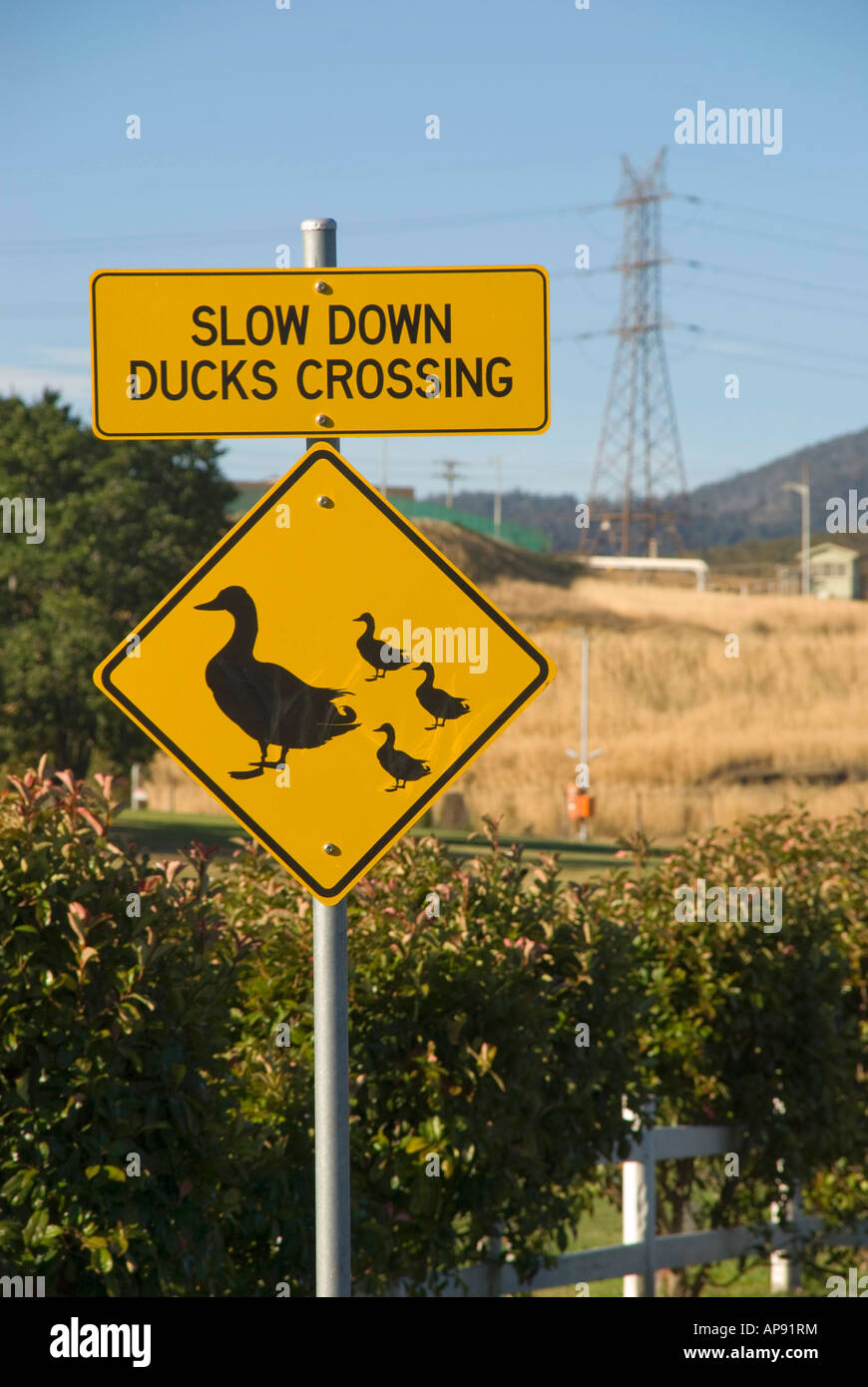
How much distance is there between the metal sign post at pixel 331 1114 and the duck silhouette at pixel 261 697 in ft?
1.27

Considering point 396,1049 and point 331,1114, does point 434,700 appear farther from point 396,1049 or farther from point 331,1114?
point 396,1049

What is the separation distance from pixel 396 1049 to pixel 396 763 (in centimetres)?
196

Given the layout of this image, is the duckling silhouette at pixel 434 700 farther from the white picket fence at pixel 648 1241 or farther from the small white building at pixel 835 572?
the small white building at pixel 835 572

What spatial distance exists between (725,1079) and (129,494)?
3122cm

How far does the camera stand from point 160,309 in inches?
125

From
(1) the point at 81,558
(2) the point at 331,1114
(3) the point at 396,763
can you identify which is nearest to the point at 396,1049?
(2) the point at 331,1114

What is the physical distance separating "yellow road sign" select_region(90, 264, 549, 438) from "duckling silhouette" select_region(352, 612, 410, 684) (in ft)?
1.48

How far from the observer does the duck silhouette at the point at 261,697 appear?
298 centimetres

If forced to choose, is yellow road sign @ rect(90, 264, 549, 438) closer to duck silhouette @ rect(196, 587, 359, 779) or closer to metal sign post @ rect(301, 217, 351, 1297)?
duck silhouette @ rect(196, 587, 359, 779)

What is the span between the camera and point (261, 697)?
2986 mm

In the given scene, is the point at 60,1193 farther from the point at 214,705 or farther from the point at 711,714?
the point at 711,714

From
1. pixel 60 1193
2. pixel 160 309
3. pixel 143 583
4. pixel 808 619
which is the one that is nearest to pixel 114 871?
pixel 60 1193

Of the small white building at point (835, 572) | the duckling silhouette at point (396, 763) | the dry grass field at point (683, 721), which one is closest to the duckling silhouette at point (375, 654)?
the duckling silhouette at point (396, 763)
